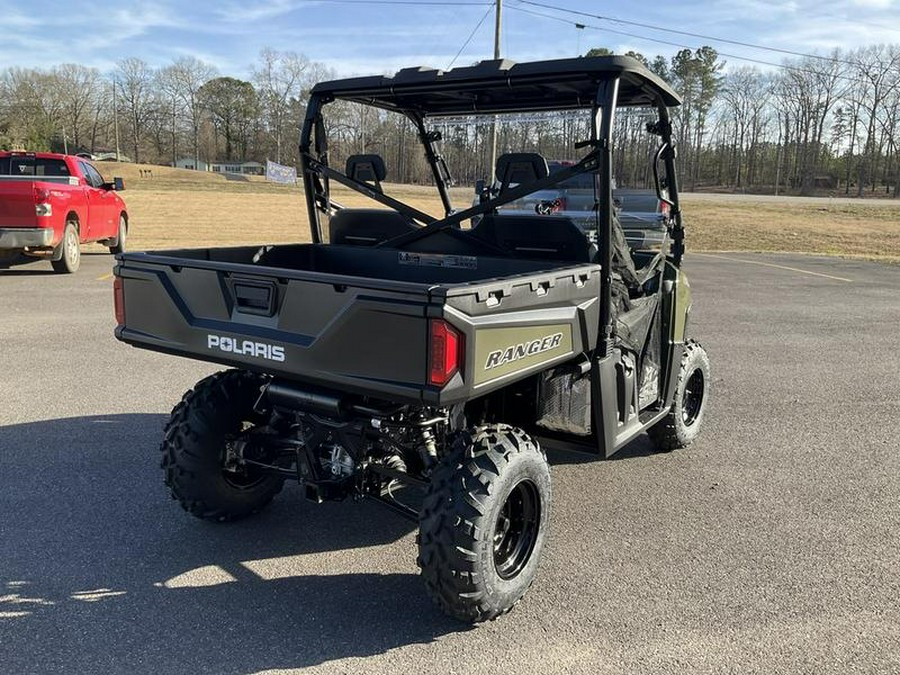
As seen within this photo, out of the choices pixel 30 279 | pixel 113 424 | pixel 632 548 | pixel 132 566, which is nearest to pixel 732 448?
pixel 632 548

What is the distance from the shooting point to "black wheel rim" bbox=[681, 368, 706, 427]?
5.07 metres

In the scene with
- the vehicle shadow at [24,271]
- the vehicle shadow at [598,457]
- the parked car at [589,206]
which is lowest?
the vehicle shadow at [598,457]

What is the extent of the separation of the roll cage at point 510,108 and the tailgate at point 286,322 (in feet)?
3.51

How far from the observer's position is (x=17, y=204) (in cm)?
1054

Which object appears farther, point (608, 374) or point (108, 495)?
point (108, 495)

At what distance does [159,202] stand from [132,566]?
30.4 m

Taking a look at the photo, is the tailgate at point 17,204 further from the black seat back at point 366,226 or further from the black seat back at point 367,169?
the black seat back at point 367,169

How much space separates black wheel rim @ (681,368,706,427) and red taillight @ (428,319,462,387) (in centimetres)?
296

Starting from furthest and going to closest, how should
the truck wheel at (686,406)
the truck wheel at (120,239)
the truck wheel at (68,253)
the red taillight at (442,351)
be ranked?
the truck wheel at (120,239) < the truck wheel at (68,253) < the truck wheel at (686,406) < the red taillight at (442,351)

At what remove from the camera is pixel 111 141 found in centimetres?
10169

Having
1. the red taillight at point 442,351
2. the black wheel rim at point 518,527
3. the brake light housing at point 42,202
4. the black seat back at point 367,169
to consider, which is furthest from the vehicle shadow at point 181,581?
the brake light housing at point 42,202

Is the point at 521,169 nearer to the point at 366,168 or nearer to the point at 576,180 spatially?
the point at 576,180

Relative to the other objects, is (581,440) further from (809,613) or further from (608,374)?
(809,613)

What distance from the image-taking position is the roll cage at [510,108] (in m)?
3.30
